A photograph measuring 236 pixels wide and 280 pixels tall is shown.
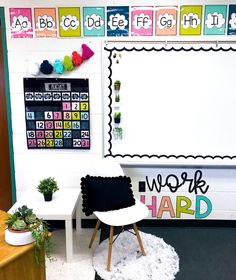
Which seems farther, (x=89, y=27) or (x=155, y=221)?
(x=155, y=221)

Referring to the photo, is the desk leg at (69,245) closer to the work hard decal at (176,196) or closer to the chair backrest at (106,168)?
the chair backrest at (106,168)

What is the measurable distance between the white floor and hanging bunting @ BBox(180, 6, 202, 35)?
6.79ft

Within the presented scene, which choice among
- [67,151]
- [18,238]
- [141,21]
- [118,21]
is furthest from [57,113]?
[18,238]

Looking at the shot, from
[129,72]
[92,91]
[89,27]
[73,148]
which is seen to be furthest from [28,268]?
[89,27]

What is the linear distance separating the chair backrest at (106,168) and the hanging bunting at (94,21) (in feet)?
3.77

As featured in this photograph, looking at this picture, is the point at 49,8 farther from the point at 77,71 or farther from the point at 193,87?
the point at 193,87

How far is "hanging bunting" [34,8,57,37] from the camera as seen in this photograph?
111 inches

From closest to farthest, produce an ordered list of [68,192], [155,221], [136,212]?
[136,212] → [68,192] → [155,221]

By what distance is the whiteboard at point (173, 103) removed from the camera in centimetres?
289

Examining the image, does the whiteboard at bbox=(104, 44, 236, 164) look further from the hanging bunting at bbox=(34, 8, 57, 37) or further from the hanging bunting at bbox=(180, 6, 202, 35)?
the hanging bunting at bbox=(34, 8, 57, 37)

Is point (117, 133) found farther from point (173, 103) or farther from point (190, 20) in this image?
point (190, 20)

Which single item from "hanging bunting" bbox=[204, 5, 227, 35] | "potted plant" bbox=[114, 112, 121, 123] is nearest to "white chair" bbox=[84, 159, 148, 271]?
"potted plant" bbox=[114, 112, 121, 123]

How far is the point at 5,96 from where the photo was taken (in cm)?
298

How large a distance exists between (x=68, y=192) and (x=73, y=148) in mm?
417
